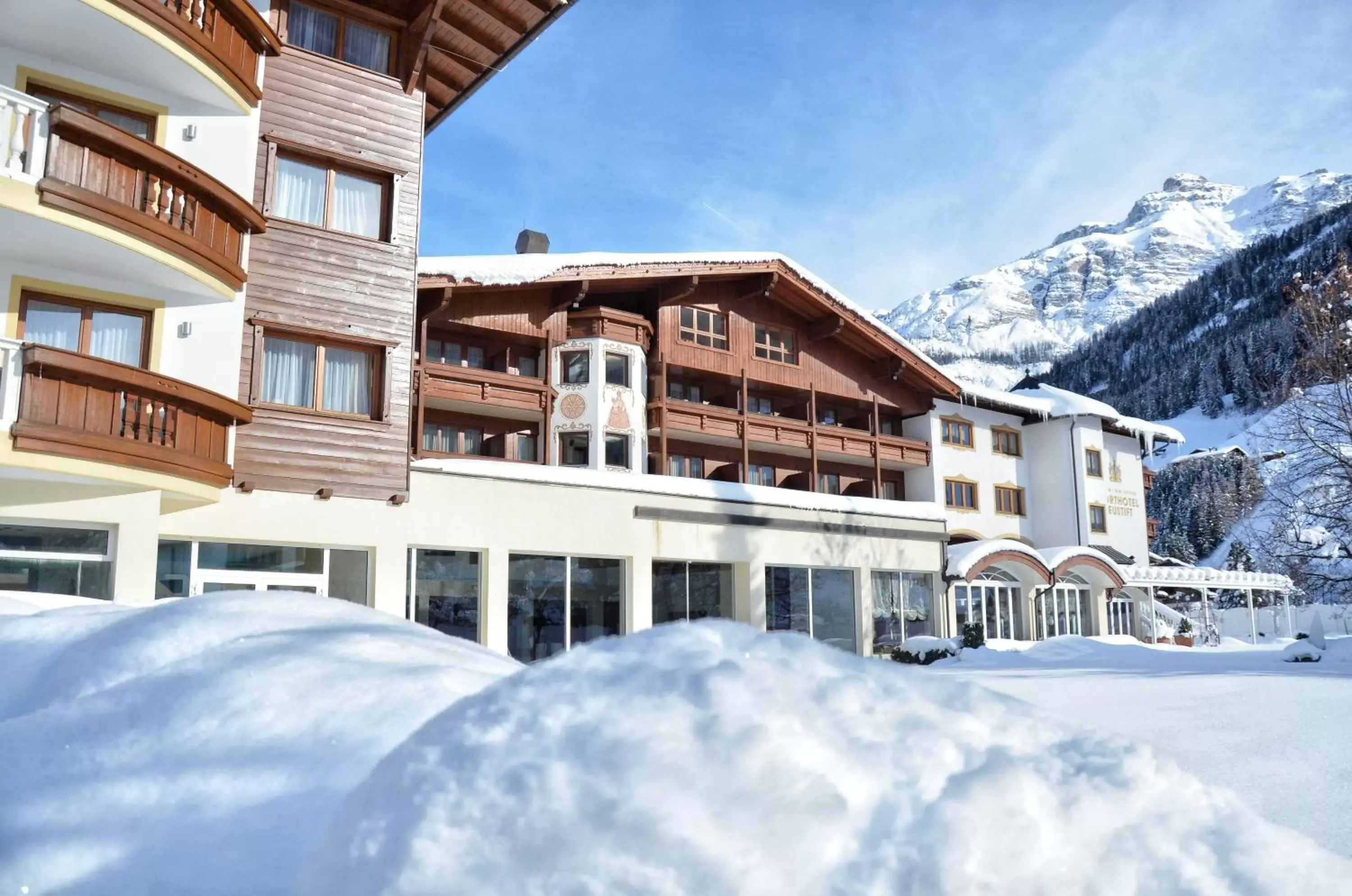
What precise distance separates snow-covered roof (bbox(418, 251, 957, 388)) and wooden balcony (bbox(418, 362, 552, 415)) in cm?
187

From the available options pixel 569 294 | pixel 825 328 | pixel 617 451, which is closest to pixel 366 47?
pixel 569 294

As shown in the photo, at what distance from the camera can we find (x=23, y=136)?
10.4 metres

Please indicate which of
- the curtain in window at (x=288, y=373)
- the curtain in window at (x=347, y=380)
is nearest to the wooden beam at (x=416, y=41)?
the curtain in window at (x=347, y=380)

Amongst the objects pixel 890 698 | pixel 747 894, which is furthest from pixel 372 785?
pixel 890 698

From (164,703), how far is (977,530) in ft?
96.9

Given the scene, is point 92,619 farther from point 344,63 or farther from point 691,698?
point 344,63

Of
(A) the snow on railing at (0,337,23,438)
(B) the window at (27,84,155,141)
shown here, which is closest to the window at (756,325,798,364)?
(B) the window at (27,84,155,141)

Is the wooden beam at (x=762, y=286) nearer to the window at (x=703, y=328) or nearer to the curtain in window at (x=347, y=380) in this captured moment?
the window at (x=703, y=328)

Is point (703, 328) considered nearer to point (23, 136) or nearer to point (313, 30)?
point (313, 30)

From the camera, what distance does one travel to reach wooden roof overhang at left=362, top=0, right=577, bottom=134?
15594 mm

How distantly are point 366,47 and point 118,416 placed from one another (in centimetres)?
755

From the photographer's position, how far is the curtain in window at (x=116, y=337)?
12.0 meters

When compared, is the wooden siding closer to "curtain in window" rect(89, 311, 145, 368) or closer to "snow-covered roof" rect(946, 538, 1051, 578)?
"curtain in window" rect(89, 311, 145, 368)

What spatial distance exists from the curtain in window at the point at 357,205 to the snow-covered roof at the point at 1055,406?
1859 centimetres
